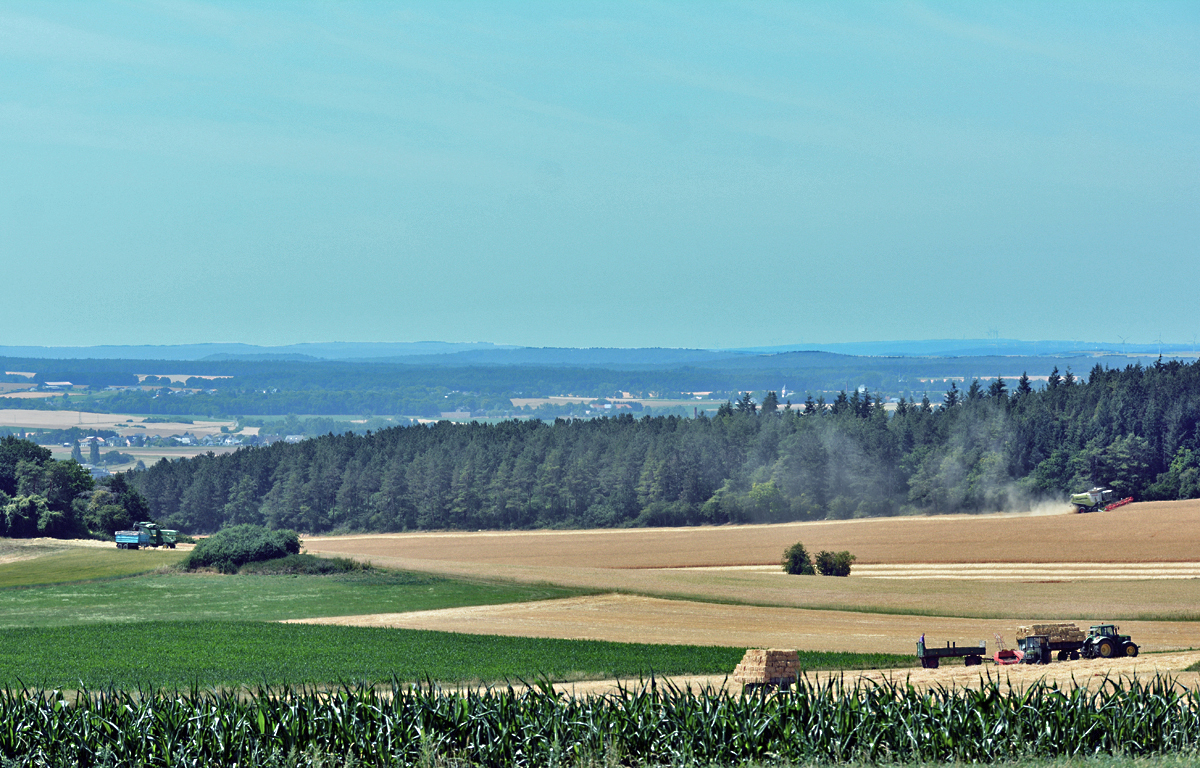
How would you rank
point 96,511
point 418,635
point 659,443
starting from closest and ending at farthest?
point 418,635, point 96,511, point 659,443

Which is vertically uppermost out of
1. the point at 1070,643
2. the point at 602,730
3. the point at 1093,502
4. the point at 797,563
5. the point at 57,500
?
the point at 602,730

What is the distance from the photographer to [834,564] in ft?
246

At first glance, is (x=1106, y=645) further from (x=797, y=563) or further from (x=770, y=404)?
(x=770, y=404)

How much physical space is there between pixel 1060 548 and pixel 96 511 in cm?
7508

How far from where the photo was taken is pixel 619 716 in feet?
60.8

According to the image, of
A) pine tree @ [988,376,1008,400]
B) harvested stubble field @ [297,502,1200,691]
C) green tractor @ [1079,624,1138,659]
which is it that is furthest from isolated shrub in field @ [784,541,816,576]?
pine tree @ [988,376,1008,400]

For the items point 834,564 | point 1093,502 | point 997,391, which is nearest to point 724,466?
point 1093,502

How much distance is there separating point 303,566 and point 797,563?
31210 millimetres

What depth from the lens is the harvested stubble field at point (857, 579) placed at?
47.2 meters

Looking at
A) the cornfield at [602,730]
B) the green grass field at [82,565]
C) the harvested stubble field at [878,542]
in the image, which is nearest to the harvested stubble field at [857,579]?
the harvested stubble field at [878,542]

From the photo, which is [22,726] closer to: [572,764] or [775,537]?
[572,764]

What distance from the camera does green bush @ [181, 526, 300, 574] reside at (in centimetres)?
7356

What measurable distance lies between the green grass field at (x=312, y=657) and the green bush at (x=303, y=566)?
83.3 ft

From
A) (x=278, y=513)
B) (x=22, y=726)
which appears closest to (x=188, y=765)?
(x=22, y=726)
